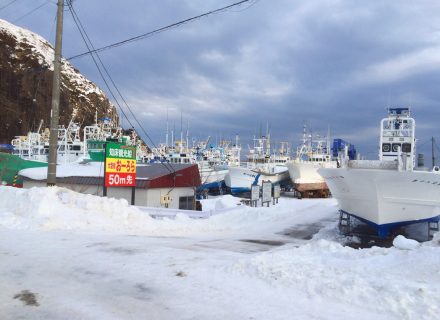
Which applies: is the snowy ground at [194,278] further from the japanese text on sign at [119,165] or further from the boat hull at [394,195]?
the boat hull at [394,195]

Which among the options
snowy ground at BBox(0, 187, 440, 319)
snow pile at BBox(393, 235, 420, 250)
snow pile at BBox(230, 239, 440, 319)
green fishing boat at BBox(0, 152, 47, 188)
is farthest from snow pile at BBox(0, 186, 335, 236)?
green fishing boat at BBox(0, 152, 47, 188)

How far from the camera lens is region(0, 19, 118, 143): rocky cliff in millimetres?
96625

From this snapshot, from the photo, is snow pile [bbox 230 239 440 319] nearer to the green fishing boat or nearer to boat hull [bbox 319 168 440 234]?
boat hull [bbox 319 168 440 234]

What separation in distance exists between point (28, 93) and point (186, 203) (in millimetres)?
97466

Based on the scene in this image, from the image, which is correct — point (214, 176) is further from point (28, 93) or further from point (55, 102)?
point (28, 93)

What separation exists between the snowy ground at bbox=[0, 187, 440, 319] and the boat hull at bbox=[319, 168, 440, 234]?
5.49 meters

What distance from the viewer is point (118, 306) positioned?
17.5 ft

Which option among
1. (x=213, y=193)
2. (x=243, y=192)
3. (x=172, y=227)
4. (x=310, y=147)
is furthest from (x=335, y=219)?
(x=310, y=147)

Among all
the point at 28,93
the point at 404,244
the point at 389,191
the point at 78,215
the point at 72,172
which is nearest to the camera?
the point at 404,244

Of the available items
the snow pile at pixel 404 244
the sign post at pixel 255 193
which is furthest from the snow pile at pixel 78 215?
the sign post at pixel 255 193

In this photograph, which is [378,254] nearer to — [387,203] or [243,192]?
[387,203]

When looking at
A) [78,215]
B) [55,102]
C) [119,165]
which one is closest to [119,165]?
[119,165]

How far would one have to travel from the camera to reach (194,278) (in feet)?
21.6

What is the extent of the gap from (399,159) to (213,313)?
11.0 meters
